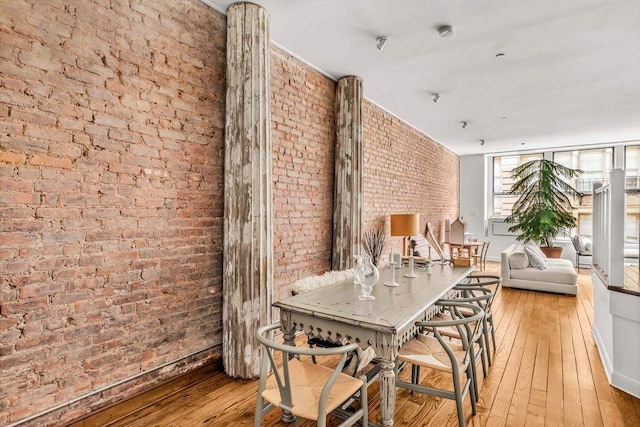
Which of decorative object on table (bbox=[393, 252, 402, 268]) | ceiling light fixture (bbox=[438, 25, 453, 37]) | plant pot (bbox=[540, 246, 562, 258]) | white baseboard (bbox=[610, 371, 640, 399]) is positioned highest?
ceiling light fixture (bbox=[438, 25, 453, 37])

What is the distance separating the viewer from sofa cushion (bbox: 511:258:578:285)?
18.6ft

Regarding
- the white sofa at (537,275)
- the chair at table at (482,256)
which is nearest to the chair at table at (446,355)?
the white sofa at (537,275)

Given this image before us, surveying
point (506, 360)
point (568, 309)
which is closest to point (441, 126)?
point (568, 309)

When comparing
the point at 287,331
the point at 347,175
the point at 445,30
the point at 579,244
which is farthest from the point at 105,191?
Result: the point at 579,244

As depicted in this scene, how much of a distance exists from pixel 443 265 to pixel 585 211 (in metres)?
7.64

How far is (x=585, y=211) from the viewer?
8766mm

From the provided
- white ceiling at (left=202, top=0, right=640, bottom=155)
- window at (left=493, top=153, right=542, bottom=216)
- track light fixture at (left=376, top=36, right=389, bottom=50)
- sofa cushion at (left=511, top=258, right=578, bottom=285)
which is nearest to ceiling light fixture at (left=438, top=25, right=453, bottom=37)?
white ceiling at (left=202, top=0, right=640, bottom=155)

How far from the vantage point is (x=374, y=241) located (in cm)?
509

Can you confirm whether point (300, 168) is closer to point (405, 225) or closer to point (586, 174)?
point (405, 225)

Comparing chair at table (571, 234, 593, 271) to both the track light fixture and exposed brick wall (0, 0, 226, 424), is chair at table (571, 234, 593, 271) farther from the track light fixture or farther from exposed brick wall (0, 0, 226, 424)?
exposed brick wall (0, 0, 226, 424)

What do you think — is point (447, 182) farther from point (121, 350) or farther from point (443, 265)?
point (121, 350)

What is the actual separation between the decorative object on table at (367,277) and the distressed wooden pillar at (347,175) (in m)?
1.84

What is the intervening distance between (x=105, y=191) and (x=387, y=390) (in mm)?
2109

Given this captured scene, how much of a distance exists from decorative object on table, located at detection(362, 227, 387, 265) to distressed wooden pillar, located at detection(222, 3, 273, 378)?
222 centimetres
